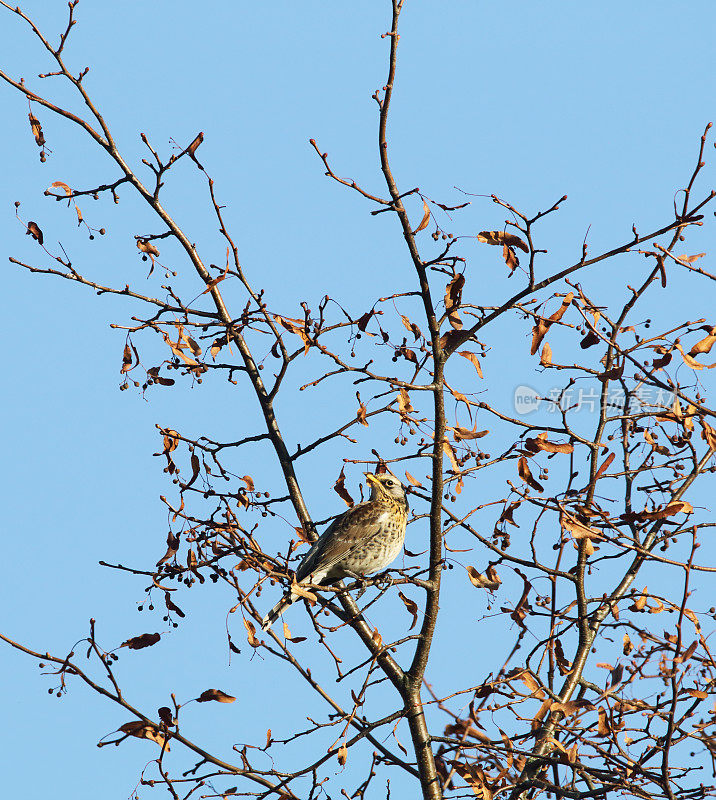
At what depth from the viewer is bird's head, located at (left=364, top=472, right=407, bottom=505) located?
22.8 ft

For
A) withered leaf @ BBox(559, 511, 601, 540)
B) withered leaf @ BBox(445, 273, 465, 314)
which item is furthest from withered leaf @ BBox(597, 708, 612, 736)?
withered leaf @ BBox(445, 273, 465, 314)

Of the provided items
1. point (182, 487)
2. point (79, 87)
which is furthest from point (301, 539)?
point (79, 87)

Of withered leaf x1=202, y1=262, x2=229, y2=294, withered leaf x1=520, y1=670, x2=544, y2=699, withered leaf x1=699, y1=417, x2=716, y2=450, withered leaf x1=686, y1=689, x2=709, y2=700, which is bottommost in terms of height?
withered leaf x1=686, y1=689, x2=709, y2=700

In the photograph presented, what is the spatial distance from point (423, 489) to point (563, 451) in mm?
806

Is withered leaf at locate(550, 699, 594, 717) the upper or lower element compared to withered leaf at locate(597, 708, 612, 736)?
upper

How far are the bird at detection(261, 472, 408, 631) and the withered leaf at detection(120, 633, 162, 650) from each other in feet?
5.13

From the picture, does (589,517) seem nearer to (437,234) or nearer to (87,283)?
(437,234)

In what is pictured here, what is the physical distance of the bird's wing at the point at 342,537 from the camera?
238 inches

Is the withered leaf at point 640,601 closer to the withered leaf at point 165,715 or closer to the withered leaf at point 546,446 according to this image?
the withered leaf at point 546,446

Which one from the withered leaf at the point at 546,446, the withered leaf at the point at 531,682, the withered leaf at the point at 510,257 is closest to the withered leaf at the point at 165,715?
the withered leaf at the point at 531,682

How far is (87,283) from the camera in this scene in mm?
5074

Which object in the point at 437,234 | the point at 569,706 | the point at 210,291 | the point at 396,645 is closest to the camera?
the point at 569,706

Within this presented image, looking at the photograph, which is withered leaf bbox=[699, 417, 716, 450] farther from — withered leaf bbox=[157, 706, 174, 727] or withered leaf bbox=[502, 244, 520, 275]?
withered leaf bbox=[157, 706, 174, 727]

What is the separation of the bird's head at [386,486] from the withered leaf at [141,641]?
2701 millimetres
